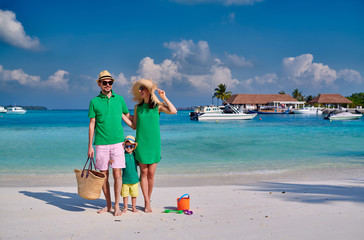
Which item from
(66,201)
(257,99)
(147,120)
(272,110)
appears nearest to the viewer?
(147,120)

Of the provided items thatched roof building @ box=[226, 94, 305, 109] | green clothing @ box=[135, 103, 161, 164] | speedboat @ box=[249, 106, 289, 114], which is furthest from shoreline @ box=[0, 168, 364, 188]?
thatched roof building @ box=[226, 94, 305, 109]

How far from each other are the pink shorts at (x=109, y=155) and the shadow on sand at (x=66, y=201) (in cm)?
101

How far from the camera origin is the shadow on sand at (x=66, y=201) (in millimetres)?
4484

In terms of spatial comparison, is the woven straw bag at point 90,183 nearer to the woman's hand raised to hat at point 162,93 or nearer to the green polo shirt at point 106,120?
the green polo shirt at point 106,120

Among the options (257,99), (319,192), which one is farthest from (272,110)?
(319,192)

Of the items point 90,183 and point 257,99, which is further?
point 257,99

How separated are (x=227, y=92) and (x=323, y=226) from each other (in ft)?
281

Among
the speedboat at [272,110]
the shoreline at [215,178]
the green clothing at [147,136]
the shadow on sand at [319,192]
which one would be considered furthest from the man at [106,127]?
the speedboat at [272,110]

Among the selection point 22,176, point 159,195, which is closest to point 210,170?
point 159,195

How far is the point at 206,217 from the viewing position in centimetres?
386

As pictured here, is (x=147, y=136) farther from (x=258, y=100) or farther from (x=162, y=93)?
(x=258, y=100)

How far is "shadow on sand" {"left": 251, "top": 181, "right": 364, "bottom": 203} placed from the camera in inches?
182

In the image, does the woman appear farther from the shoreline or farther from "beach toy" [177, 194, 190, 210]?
the shoreline

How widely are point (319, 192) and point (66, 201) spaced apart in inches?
176
